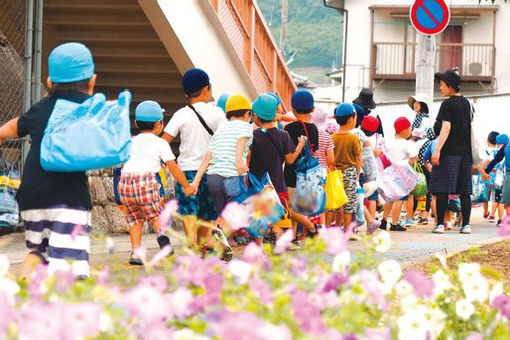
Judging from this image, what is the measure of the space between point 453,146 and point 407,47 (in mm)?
37446

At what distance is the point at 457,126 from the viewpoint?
15.1 metres

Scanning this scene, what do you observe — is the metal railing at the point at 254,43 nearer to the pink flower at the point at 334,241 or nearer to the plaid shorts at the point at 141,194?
the plaid shorts at the point at 141,194

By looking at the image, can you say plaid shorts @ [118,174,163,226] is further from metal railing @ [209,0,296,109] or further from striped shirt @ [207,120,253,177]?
metal railing @ [209,0,296,109]

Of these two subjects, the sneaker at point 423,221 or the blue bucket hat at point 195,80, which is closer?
the blue bucket hat at point 195,80

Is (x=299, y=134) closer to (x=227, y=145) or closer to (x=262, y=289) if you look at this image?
(x=227, y=145)

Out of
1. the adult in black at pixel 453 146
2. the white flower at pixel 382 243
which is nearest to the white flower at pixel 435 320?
the white flower at pixel 382 243

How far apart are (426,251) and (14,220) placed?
423cm

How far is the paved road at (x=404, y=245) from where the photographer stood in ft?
35.5

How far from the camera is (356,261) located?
475 cm

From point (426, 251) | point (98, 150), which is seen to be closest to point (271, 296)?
point (98, 150)

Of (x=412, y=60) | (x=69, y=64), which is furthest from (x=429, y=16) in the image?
(x=412, y=60)

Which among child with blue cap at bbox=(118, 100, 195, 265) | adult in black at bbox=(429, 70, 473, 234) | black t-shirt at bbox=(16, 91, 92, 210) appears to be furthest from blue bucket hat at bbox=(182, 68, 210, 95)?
adult in black at bbox=(429, 70, 473, 234)

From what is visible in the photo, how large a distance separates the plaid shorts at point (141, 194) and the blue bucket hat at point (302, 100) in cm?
235

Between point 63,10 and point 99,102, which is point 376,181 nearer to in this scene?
point 63,10
